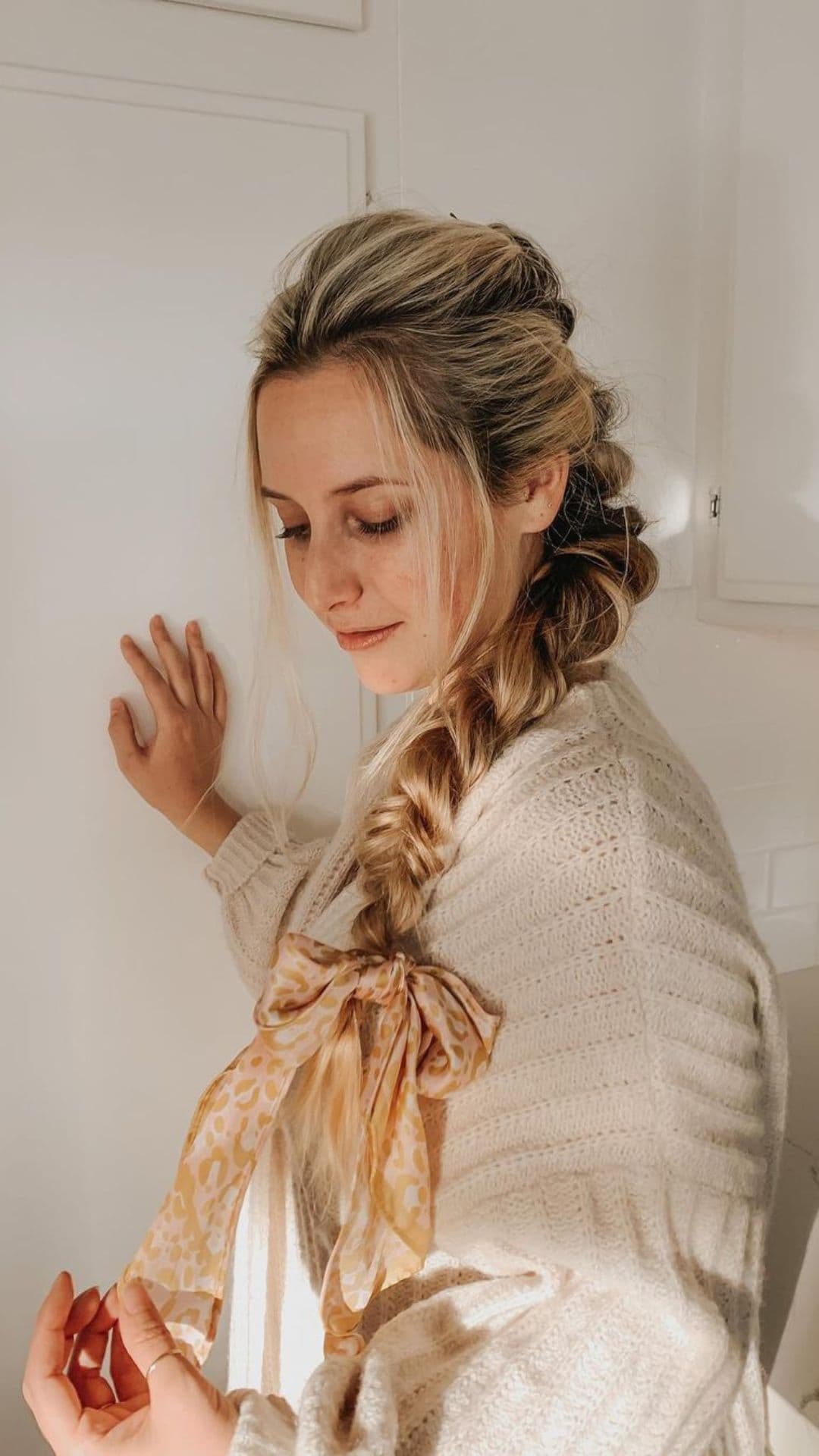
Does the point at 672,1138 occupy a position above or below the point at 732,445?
below

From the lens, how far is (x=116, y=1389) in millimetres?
787

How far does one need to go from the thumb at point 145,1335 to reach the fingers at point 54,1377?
0.07 meters

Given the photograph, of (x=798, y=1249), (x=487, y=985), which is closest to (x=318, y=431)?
(x=487, y=985)

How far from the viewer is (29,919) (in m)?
1.00

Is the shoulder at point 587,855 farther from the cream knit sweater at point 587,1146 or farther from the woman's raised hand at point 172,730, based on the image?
the woman's raised hand at point 172,730

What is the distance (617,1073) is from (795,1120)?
25.0 inches

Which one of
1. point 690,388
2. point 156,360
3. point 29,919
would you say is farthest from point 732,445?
point 29,919

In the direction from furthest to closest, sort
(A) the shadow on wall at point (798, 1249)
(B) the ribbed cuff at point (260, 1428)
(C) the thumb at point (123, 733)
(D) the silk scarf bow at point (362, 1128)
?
(C) the thumb at point (123, 733) → (A) the shadow on wall at point (798, 1249) → (D) the silk scarf bow at point (362, 1128) → (B) the ribbed cuff at point (260, 1428)

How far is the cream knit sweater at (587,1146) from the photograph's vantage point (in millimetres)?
648

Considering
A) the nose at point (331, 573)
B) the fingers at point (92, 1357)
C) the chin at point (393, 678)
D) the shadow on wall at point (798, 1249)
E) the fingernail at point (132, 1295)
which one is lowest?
the shadow on wall at point (798, 1249)

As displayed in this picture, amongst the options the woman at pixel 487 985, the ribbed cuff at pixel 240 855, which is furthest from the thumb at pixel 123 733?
the woman at pixel 487 985

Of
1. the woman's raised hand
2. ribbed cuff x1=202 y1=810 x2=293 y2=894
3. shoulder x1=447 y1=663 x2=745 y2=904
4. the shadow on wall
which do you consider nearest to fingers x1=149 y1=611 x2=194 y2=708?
the woman's raised hand

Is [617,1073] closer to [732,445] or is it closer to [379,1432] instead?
[379,1432]

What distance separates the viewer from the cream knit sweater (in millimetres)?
648
